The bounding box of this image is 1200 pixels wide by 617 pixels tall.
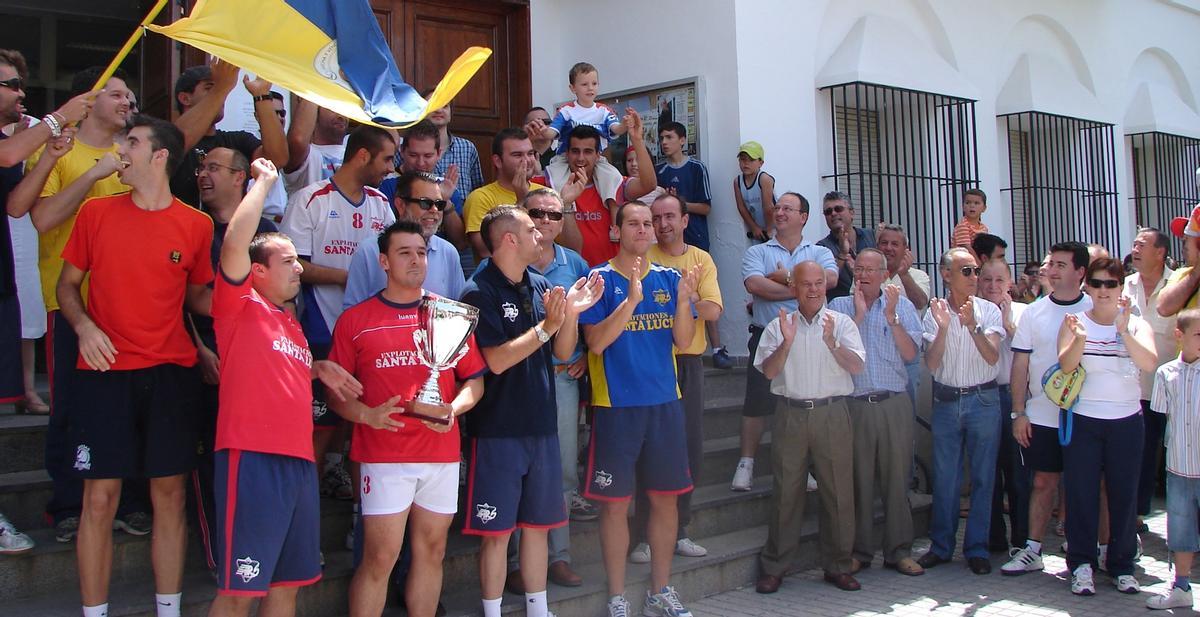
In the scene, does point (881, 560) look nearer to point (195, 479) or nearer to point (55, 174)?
point (195, 479)

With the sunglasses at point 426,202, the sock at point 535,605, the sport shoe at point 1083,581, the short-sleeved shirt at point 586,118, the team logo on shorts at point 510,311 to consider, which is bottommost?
the sport shoe at point 1083,581

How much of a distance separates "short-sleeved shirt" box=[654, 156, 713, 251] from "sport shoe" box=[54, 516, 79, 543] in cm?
503

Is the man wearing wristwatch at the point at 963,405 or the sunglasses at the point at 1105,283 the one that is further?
the man wearing wristwatch at the point at 963,405

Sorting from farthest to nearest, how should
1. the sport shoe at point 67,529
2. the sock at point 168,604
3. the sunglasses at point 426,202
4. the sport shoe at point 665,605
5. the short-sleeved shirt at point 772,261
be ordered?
the short-sleeved shirt at point 772,261 < the sport shoe at point 665,605 < the sunglasses at point 426,202 < the sport shoe at point 67,529 < the sock at point 168,604

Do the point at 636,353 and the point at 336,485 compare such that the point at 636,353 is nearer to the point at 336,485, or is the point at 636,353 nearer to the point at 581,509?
the point at 581,509

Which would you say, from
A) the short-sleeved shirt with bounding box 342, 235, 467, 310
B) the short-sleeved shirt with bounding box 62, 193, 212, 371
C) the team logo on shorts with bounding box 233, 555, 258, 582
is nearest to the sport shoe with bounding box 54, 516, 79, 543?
the short-sleeved shirt with bounding box 62, 193, 212, 371

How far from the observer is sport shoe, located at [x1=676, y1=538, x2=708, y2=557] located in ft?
20.1

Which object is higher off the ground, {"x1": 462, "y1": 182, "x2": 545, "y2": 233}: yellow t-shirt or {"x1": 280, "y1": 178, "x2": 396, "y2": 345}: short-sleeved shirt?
{"x1": 462, "y1": 182, "x2": 545, "y2": 233}: yellow t-shirt

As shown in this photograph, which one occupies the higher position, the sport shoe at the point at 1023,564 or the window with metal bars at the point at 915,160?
the window with metal bars at the point at 915,160

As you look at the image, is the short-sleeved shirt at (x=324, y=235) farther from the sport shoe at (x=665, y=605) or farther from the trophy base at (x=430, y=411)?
the sport shoe at (x=665, y=605)

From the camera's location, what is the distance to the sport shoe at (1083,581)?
603 cm

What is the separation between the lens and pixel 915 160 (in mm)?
10383

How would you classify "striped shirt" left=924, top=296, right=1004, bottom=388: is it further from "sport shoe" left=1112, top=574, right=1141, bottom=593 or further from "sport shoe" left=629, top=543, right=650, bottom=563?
"sport shoe" left=629, top=543, right=650, bottom=563

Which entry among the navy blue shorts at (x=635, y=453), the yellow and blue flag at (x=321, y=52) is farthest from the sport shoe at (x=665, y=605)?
the yellow and blue flag at (x=321, y=52)
